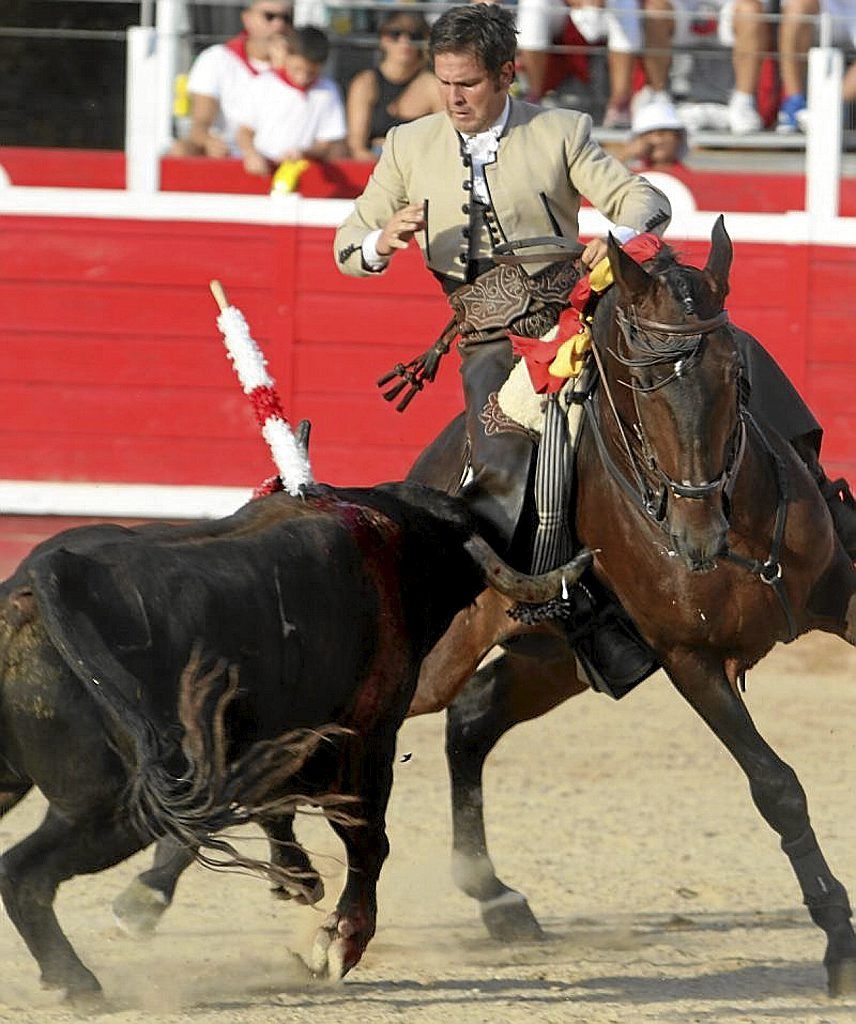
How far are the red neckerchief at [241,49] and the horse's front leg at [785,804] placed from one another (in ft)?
16.2

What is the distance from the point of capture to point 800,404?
475 centimetres

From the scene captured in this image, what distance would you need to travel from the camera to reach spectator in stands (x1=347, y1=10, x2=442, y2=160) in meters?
8.52

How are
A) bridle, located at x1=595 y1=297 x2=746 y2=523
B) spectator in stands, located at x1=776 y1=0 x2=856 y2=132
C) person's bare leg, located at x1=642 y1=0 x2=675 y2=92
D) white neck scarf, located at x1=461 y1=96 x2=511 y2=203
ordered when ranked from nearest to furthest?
bridle, located at x1=595 y1=297 x2=746 y2=523 < white neck scarf, located at x1=461 y1=96 x2=511 y2=203 < person's bare leg, located at x1=642 y1=0 x2=675 y2=92 < spectator in stands, located at x1=776 y1=0 x2=856 y2=132

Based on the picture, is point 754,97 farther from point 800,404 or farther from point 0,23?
point 800,404

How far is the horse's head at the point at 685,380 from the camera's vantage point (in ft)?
12.7

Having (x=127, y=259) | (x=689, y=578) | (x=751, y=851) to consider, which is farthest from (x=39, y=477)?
(x=689, y=578)

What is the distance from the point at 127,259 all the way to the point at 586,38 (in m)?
2.25

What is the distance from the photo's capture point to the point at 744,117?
8.95 metres

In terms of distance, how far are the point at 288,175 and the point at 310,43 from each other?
1.85 ft

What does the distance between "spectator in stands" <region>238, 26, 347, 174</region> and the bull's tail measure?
17.6 feet

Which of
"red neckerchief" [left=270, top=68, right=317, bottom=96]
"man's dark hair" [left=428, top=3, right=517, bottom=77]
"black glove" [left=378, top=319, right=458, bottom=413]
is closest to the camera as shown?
"man's dark hair" [left=428, top=3, right=517, bottom=77]

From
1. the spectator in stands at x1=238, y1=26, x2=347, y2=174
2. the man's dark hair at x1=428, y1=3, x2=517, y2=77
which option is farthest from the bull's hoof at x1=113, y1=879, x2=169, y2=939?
the spectator in stands at x1=238, y1=26, x2=347, y2=174

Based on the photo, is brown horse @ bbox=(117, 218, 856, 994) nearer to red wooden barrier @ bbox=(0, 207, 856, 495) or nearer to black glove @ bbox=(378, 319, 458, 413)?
black glove @ bbox=(378, 319, 458, 413)

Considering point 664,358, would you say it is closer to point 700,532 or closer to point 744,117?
point 700,532
